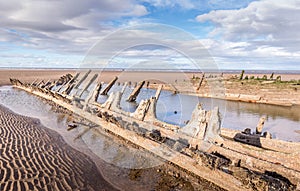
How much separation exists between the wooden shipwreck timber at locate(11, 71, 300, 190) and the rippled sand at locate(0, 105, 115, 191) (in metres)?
2.34

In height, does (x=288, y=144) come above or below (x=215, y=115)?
below

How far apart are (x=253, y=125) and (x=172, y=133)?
8.52m

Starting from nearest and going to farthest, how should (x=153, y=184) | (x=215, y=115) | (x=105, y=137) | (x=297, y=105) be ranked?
1. (x=153, y=184)
2. (x=215, y=115)
3. (x=105, y=137)
4. (x=297, y=105)

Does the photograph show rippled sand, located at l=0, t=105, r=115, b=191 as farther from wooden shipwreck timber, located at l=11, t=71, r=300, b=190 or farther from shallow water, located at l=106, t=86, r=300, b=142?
shallow water, located at l=106, t=86, r=300, b=142

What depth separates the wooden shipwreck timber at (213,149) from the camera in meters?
6.52

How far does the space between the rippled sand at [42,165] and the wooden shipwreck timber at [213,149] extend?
234 centimetres

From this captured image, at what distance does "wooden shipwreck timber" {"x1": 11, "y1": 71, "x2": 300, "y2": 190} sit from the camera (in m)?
6.52

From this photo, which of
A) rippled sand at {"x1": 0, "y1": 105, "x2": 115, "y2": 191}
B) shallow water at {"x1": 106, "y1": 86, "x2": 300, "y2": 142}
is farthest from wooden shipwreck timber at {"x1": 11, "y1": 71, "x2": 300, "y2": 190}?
shallow water at {"x1": 106, "y1": 86, "x2": 300, "y2": 142}

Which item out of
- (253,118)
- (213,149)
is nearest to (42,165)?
(213,149)

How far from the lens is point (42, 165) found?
7812mm

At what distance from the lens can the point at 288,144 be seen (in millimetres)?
9586

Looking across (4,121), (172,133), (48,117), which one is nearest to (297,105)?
(172,133)

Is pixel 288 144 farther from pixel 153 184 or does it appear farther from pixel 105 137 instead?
pixel 105 137

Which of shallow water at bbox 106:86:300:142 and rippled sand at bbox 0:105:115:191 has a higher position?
rippled sand at bbox 0:105:115:191
